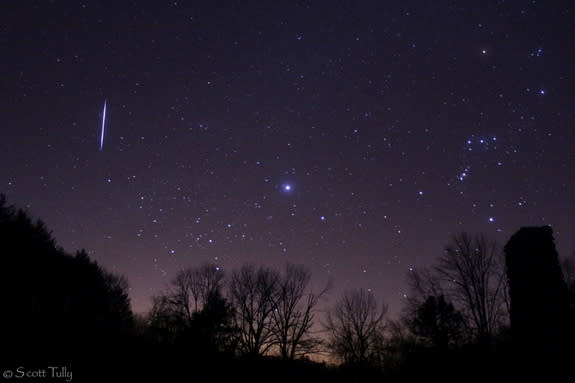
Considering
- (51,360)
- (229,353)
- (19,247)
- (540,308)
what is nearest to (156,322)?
(229,353)

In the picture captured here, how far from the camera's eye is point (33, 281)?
3005 centimetres

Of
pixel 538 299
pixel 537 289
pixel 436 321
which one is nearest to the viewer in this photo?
pixel 538 299

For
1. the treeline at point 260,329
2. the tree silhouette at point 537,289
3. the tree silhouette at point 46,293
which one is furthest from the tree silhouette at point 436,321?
the tree silhouette at point 46,293

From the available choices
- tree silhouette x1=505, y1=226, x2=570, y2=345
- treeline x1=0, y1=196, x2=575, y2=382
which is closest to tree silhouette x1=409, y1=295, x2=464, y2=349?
treeline x1=0, y1=196, x2=575, y2=382

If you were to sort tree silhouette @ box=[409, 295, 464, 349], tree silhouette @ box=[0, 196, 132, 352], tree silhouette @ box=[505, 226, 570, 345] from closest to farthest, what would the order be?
tree silhouette @ box=[505, 226, 570, 345]
tree silhouette @ box=[0, 196, 132, 352]
tree silhouette @ box=[409, 295, 464, 349]

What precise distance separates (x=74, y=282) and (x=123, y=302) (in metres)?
14.4

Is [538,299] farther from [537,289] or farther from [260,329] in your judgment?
[260,329]

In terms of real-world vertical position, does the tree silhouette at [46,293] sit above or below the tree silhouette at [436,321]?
above

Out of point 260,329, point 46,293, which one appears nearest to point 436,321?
point 260,329

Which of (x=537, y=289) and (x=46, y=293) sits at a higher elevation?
(x=46, y=293)

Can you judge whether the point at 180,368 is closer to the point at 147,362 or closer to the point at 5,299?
the point at 147,362

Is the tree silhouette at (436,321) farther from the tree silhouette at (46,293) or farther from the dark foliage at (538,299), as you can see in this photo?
the tree silhouette at (46,293)

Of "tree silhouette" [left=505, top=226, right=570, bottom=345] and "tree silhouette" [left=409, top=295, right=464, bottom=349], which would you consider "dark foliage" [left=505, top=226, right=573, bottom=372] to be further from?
"tree silhouette" [left=409, top=295, right=464, bottom=349]

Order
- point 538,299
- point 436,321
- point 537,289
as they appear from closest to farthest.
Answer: point 538,299 → point 537,289 → point 436,321
